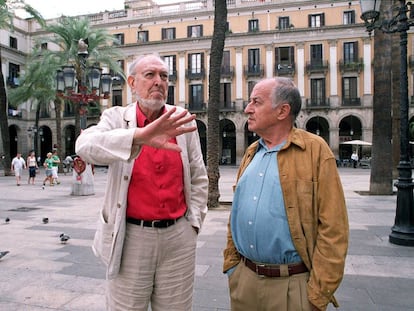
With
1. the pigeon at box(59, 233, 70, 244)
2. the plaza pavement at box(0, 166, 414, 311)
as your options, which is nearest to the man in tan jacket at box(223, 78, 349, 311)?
the plaza pavement at box(0, 166, 414, 311)

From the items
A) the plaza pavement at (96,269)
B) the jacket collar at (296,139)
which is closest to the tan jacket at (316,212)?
the jacket collar at (296,139)

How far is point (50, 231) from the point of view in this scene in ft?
23.8

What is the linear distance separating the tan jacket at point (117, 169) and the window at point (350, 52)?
36799mm

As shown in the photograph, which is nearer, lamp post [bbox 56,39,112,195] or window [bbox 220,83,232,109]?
lamp post [bbox 56,39,112,195]

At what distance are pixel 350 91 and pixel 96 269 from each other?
117 feet

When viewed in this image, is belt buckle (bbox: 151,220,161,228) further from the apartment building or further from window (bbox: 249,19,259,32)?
window (bbox: 249,19,259,32)

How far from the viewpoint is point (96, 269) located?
475cm

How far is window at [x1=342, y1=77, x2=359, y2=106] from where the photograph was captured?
3612 cm

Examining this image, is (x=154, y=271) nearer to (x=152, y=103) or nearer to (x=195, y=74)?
(x=152, y=103)

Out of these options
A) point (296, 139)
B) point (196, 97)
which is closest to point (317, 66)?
point (196, 97)

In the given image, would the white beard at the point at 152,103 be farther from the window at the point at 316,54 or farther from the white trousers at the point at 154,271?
the window at the point at 316,54

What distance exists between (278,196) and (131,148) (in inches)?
31.6

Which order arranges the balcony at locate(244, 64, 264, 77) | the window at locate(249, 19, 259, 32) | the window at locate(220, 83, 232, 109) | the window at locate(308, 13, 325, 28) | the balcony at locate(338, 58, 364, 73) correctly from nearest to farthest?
1. the balcony at locate(338, 58, 364, 73)
2. the window at locate(308, 13, 325, 28)
3. the balcony at locate(244, 64, 264, 77)
4. the window at locate(249, 19, 259, 32)
5. the window at locate(220, 83, 232, 109)

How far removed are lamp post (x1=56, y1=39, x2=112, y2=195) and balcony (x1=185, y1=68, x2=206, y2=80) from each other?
1038 inches
